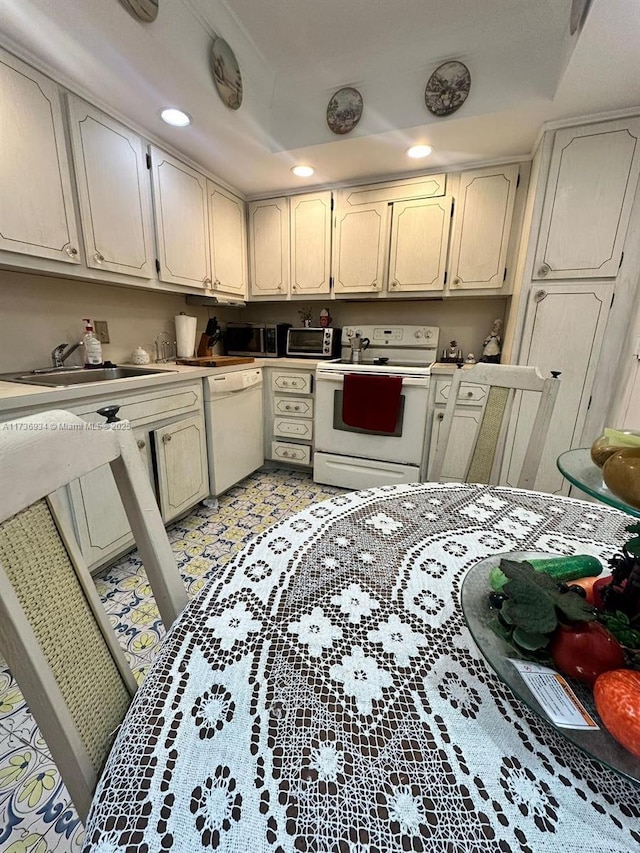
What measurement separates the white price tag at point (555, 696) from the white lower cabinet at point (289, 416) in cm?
229

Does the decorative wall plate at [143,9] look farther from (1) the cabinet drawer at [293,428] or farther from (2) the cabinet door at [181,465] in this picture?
(1) the cabinet drawer at [293,428]

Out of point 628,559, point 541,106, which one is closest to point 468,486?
point 628,559

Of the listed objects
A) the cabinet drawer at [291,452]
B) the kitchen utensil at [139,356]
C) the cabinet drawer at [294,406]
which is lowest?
the cabinet drawer at [291,452]

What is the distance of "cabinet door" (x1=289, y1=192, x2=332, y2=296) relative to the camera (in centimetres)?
263

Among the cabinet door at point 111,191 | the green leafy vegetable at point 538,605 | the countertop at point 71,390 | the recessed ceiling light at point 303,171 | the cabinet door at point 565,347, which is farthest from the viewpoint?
the recessed ceiling light at point 303,171

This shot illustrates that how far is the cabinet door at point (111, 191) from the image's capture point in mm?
1603

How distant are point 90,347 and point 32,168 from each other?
793 mm

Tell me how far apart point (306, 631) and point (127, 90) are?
2.22m

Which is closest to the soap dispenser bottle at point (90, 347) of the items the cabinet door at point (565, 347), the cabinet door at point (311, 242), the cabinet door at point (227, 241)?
the cabinet door at point (227, 241)

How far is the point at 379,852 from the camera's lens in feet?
0.97

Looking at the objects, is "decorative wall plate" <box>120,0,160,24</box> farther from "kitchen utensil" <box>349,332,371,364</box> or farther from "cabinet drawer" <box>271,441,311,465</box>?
"cabinet drawer" <box>271,441,311,465</box>

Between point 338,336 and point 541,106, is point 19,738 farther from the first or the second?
point 541,106

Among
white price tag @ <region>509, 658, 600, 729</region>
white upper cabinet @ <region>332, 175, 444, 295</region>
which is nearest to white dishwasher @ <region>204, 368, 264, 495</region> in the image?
white upper cabinet @ <region>332, 175, 444, 295</region>

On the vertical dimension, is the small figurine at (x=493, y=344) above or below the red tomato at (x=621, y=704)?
above
